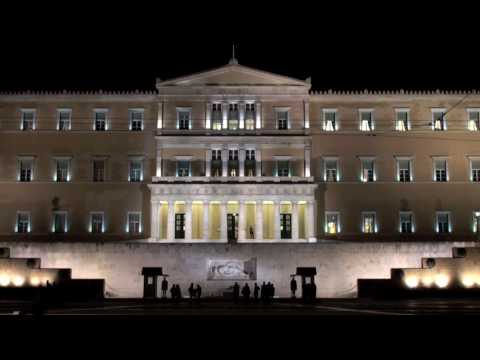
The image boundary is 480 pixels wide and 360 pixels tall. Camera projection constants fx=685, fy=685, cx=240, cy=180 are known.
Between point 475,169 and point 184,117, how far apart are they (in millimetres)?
22908

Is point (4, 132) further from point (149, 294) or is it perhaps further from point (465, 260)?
point (465, 260)

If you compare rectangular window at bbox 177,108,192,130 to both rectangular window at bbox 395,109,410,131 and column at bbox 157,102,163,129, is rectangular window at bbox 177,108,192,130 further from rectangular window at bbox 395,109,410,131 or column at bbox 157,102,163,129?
rectangular window at bbox 395,109,410,131

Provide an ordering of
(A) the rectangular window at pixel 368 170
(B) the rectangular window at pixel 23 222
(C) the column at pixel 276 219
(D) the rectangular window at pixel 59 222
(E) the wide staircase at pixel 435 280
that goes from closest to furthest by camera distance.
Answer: (E) the wide staircase at pixel 435 280 → (C) the column at pixel 276 219 → (B) the rectangular window at pixel 23 222 → (D) the rectangular window at pixel 59 222 → (A) the rectangular window at pixel 368 170

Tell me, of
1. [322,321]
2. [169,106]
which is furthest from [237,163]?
[322,321]

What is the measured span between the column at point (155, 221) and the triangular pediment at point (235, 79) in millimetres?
9525

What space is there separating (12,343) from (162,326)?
5.06 meters

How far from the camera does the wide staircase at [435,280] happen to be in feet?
A: 122

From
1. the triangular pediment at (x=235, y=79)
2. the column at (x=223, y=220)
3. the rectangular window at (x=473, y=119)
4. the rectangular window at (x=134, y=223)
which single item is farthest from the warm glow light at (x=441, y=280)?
the rectangular window at (x=134, y=223)

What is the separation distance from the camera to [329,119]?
177 ft

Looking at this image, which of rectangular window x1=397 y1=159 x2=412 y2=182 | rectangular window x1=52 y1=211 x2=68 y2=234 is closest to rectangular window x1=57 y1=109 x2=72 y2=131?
rectangular window x1=52 y1=211 x2=68 y2=234

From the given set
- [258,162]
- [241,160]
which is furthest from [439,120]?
[241,160]

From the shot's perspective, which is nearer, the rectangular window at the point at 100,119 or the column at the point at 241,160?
the column at the point at 241,160

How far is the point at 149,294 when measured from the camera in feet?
124

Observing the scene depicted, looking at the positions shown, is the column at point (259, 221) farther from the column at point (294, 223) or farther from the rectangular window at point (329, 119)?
the rectangular window at point (329, 119)
